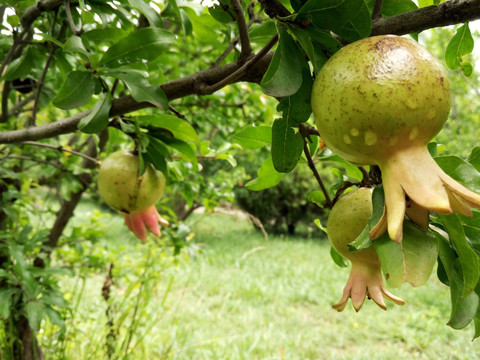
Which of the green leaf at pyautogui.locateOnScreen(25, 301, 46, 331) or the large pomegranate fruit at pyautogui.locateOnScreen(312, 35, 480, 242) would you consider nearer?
the large pomegranate fruit at pyautogui.locateOnScreen(312, 35, 480, 242)

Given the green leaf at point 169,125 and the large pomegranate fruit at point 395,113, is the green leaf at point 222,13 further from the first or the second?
the large pomegranate fruit at point 395,113

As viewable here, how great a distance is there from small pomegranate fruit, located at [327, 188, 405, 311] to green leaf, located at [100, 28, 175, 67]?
378mm

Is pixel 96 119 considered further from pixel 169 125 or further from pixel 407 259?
pixel 407 259

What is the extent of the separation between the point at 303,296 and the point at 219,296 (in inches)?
34.3

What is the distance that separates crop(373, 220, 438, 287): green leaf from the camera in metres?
0.36

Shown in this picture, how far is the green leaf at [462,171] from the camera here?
0.41 m

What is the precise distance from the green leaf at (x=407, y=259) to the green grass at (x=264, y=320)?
1787mm

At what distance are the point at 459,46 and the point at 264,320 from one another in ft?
10.4

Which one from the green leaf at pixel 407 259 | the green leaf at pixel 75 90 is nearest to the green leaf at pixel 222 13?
the green leaf at pixel 75 90

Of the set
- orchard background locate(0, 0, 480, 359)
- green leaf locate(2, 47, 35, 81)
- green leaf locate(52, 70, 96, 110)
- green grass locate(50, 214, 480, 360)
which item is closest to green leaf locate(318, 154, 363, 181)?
orchard background locate(0, 0, 480, 359)

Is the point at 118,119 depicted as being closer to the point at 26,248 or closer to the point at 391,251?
the point at 391,251

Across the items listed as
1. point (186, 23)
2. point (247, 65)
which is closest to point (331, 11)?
point (247, 65)

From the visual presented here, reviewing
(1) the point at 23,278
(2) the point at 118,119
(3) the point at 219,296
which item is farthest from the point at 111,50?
(3) the point at 219,296

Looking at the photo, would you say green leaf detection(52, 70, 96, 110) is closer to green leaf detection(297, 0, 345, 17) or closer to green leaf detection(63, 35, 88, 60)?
green leaf detection(63, 35, 88, 60)
